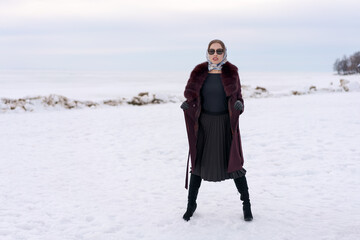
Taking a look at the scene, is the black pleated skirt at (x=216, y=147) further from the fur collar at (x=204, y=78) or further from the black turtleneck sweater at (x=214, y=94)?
the fur collar at (x=204, y=78)

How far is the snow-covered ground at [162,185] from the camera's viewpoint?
15.4 feet

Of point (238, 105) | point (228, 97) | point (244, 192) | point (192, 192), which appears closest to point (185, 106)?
point (228, 97)

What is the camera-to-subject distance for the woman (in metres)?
4.41

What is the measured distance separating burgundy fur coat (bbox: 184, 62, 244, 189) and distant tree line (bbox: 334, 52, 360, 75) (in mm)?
63953

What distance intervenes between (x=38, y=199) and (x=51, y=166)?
217 centimetres

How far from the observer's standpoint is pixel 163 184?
6.67 meters

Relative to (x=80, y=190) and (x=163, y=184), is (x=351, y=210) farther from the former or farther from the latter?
(x=80, y=190)

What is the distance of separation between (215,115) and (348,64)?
7528cm

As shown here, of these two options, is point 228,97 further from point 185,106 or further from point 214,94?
point 185,106

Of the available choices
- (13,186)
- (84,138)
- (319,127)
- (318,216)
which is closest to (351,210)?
(318,216)

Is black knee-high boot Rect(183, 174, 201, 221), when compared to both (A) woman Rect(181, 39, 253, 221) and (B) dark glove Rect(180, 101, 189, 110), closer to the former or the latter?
(A) woman Rect(181, 39, 253, 221)

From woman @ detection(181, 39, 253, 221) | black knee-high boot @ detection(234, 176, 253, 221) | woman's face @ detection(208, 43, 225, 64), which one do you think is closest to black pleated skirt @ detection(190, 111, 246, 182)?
woman @ detection(181, 39, 253, 221)

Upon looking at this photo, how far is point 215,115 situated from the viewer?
14.8 feet

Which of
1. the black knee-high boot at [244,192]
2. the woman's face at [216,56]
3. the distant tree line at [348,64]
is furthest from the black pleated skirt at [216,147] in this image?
the distant tree line at [348,64]
